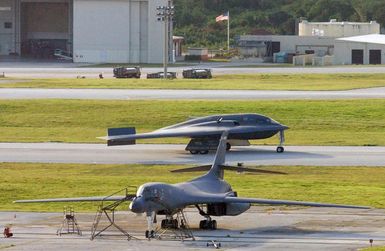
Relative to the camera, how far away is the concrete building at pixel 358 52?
157 meters

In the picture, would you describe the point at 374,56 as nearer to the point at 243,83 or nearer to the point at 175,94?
the point at 243,83

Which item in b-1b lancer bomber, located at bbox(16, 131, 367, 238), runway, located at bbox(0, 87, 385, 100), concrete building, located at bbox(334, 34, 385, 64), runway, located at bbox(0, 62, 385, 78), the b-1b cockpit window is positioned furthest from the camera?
concrete building, located at bbox(334, 34, 385, 64)

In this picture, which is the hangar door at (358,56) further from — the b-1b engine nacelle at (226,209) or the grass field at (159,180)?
the b-1b engine nacelle at (226,209)

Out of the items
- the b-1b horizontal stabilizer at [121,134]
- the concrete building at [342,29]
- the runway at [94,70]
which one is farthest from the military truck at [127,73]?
the concrete building at [342,29]

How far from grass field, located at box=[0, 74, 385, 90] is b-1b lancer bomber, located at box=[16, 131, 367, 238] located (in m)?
58.6

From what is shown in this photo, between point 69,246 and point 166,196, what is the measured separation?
11.4 ft

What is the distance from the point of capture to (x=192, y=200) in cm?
3766

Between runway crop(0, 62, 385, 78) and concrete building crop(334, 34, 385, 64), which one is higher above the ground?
concrete building crop(334, 34, 385, 64)

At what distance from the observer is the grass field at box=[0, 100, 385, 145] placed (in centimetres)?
6869

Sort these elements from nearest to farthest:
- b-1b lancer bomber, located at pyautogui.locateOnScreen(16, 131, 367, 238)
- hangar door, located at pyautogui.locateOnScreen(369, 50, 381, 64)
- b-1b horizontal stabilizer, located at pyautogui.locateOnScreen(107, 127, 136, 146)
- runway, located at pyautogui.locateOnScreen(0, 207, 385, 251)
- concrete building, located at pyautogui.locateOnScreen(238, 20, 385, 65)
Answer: runway, located at pyautogui.locateOnScreen(0, 207, 385, 251), b-1b lancer bomber, located at pyautogui.locateOnScreen(16, 131, 367, 238), b-1b horizontal stabilizer, located at pyautogui.locateOnScreen(107, 127, 136, 146), concrete building, located at pyautogui.locateOnScreen(238, 20, 385, 65), hangar door, located at pyautogui.locateOnScreen(369, 50, 381, 64)

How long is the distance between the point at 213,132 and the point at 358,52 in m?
100

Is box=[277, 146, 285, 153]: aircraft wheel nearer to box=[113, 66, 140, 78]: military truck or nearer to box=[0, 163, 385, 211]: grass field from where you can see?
box=[0, 163, 385, 211]: grass field

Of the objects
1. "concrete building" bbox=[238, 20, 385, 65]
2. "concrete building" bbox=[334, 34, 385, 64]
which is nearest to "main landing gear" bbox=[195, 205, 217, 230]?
"concrete building" bbox=[238, 20, 385, 65]

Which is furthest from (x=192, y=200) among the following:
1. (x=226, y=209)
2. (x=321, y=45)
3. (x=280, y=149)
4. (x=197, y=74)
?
(x=321, y=45)
